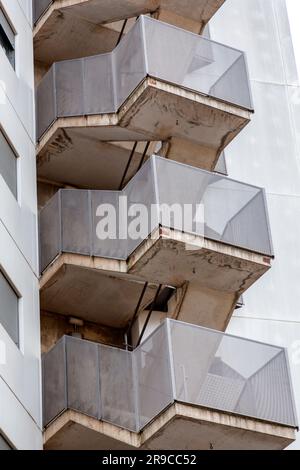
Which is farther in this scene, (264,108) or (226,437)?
(264,108)

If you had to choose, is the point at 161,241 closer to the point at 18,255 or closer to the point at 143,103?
the point at 18,255

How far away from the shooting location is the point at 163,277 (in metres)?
23.3

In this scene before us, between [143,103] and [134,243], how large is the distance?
110 inches

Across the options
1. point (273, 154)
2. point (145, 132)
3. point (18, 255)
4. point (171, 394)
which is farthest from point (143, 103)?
point (273, 154)

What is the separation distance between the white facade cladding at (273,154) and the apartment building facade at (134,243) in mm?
126

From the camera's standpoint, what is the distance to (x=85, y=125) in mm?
24953

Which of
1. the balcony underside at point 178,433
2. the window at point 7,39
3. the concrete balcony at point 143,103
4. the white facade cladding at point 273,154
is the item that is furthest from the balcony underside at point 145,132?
the balcony underside at point 178,433

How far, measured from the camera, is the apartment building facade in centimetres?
2133

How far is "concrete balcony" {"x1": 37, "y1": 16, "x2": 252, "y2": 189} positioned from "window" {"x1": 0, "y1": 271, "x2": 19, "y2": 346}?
4.31m

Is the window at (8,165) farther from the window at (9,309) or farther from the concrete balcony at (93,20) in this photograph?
the concrete balcony at (93,20)
